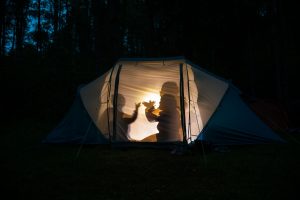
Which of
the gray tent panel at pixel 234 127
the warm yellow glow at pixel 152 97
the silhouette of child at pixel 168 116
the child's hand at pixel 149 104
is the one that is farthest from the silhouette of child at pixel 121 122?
the gray tent panel at pixel 234 127

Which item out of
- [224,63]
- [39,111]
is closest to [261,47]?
[224,63]

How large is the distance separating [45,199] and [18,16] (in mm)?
22936

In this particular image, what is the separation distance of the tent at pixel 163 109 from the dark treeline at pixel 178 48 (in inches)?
178

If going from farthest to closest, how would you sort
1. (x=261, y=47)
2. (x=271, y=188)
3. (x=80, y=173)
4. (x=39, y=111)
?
(x=261, y=47), (x=39, y=111), (x=80, y=173), (x=271, y=188)

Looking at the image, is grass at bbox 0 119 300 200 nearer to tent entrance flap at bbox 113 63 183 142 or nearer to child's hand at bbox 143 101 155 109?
tent entrance flap at bbox 113 63 183 142

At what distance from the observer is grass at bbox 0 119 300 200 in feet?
12.8

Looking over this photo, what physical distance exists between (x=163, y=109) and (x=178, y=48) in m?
12.4

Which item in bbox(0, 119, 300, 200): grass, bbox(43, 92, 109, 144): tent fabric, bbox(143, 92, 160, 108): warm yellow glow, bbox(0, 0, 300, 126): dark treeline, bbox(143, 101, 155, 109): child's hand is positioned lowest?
bbox(0, 119, 300, 200): grass

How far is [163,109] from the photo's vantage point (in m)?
7.06

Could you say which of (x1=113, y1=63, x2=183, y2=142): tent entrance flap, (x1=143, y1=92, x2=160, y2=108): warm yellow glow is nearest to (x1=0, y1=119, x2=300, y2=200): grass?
(x1=113, y1=63, x2=183, y2=142): tent entrance flap

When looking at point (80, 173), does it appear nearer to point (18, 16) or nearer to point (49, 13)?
point (18, 16)

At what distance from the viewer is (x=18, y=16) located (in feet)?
76.9

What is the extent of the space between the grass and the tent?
0.36 m

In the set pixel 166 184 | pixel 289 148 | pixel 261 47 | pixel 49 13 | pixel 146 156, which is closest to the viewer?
pixel 166 184
